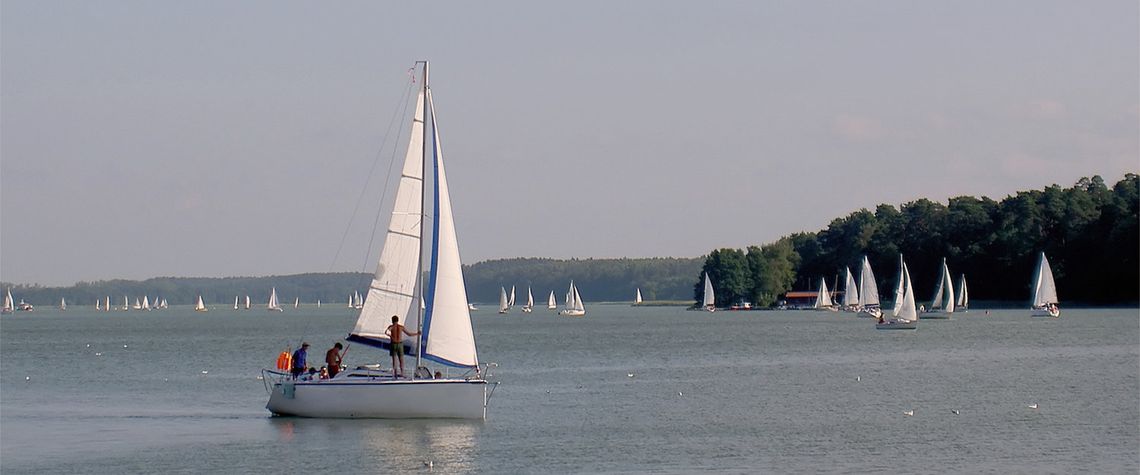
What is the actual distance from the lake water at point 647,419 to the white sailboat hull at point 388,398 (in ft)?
1.24

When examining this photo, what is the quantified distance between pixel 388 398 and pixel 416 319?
2.02m

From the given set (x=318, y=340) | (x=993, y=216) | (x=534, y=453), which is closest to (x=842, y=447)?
(x=534, y=453)

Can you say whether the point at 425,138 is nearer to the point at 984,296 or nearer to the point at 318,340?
the point at 318,340

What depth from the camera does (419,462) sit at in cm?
3130

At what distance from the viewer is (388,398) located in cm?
3653

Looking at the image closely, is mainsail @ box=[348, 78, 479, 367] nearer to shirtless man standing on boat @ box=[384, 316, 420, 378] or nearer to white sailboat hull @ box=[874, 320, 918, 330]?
shirtless man standing on boat @ box=[384, 316, 420, 378]

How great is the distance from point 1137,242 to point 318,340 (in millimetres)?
83634

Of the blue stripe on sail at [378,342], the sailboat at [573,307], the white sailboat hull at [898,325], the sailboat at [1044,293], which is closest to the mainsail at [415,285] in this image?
the blue stripe on sail at [378,342]

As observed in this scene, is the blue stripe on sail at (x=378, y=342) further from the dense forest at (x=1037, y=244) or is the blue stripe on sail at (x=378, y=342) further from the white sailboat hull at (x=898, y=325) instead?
the dense forest at (x=1037, y=244)

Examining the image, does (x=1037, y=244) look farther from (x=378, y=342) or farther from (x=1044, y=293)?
(x=378, y=342)

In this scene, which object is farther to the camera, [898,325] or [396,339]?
[898,325]

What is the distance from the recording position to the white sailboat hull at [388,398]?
36.4 metres

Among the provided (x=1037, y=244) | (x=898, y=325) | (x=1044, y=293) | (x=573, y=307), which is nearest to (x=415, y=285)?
(x=898, y=325)

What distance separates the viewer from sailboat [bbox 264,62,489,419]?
3659cm
